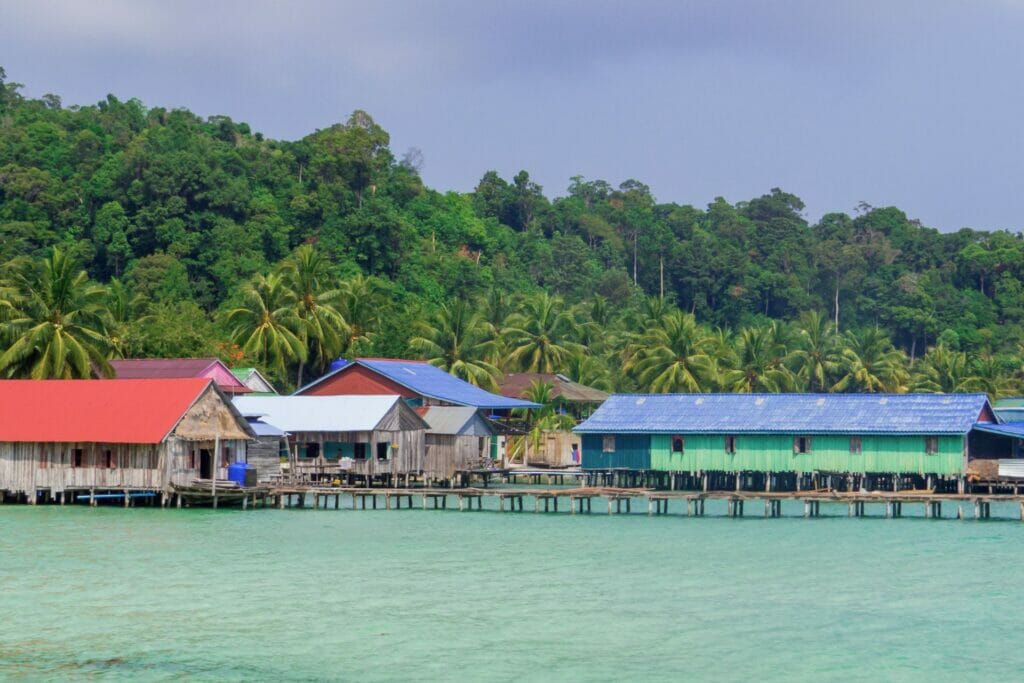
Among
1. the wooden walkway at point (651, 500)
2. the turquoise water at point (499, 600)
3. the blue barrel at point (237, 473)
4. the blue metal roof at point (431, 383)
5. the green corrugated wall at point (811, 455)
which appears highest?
the blue metal roof at point (431, 383)

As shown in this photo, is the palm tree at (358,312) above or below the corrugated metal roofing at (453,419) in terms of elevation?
above

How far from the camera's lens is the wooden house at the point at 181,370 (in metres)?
73.0

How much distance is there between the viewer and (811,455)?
2520 inches

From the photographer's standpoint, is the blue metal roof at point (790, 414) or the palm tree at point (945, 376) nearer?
the blue metal roof at point (790, 414)

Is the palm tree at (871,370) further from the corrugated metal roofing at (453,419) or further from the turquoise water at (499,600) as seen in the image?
the turquoise water at (499,600)

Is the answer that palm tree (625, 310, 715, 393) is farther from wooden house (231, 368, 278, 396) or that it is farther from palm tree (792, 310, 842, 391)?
wooden house (231, 368, 278, 396)

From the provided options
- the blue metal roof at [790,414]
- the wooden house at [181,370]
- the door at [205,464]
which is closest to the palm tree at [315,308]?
the wooden house at [181,370]

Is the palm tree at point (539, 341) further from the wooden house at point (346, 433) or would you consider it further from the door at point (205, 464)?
the door at point (205, 464)

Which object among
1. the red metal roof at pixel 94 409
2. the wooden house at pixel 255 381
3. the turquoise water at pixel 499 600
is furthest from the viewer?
the wooden house at pixel 255 381

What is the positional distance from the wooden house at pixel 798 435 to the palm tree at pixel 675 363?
20019 millimetres

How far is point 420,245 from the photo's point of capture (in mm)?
120875

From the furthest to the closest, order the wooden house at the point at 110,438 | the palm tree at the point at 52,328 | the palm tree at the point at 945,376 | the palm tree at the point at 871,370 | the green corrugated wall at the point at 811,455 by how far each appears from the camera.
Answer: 1. the palm tree at the point at 871,370
2. the palm tree at the point at 945,376
3. the palm tree at the point at 52,328
4. the green corrugated wall at the point at 811,455
5. the wooden house at the point at 110,438

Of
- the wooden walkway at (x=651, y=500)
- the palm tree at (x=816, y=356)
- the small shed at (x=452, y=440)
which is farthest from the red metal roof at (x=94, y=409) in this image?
the palm tree at (x=816, y=356)

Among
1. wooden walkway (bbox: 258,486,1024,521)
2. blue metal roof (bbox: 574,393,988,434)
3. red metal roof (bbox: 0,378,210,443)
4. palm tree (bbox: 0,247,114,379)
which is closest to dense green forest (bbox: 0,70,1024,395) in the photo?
palm tree (bbox: 0,247,114,379)
